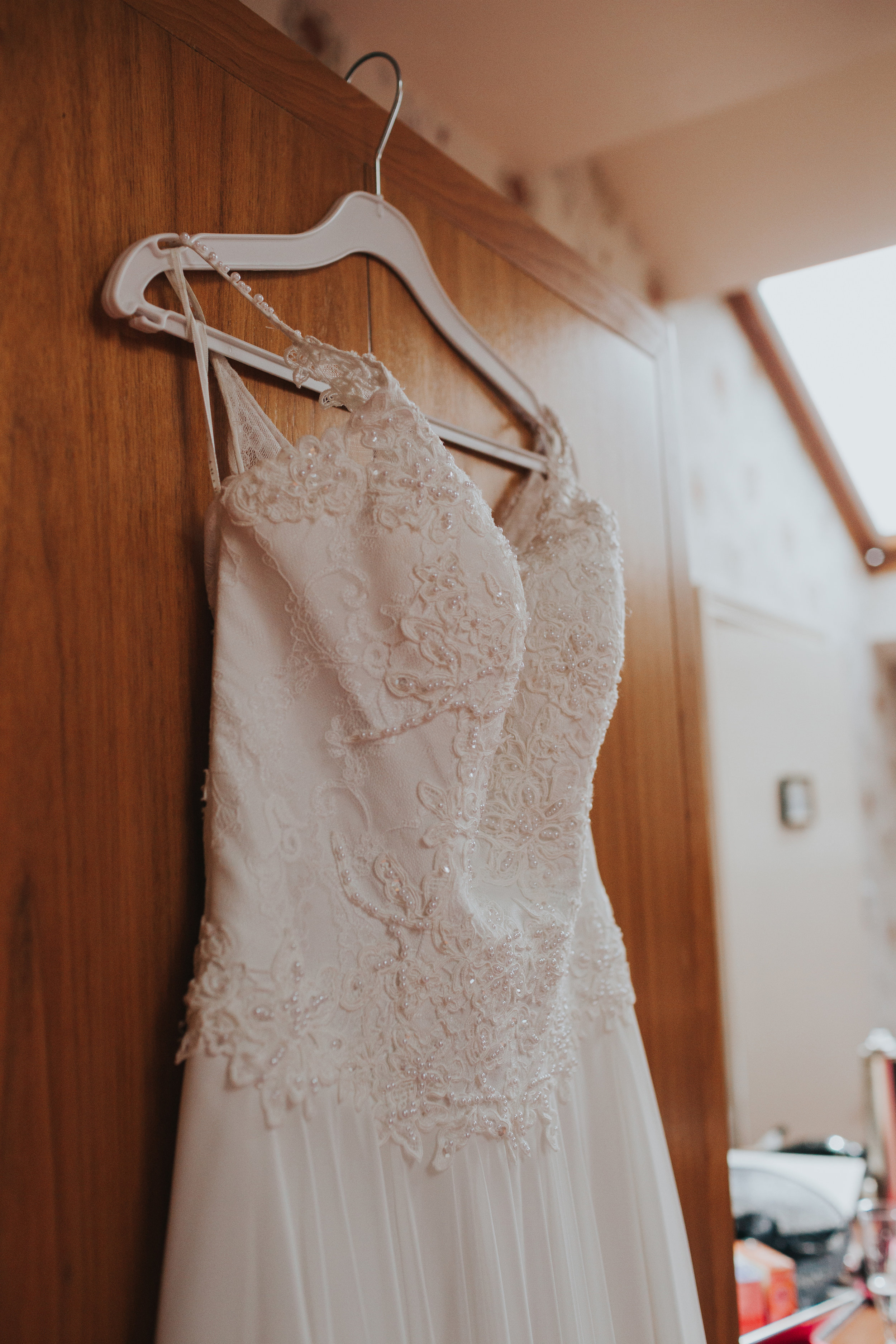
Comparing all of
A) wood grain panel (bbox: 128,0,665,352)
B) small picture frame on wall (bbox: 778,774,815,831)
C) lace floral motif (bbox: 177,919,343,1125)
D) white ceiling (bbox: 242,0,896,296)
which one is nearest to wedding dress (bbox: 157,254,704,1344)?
lace floral motif (bbox: 177,919,343,1125)

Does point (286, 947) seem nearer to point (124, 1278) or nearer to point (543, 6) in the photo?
point (124, 1278)

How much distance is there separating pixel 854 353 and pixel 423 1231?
130 inches

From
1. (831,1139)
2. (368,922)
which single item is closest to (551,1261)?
(368,922)

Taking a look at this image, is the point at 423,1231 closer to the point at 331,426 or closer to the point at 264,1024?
the point at 264,1024

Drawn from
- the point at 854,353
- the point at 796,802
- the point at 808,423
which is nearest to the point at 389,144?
the point at 796,802

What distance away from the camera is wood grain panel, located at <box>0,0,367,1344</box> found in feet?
1.92

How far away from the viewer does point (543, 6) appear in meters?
1.24

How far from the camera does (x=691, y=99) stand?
56.5 inches

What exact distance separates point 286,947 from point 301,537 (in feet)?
0.89

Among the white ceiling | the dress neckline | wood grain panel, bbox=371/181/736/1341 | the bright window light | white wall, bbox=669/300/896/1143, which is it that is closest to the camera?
the dress neckline

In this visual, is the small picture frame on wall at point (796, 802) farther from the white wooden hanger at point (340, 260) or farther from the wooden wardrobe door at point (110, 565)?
the wooden wardrobe door at point (110, 565)

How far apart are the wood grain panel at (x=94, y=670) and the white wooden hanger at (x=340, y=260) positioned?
21 mm

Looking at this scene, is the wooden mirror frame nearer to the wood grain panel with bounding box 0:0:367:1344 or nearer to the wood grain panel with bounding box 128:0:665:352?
the wood grain panel with bounding box 128:0:665:352

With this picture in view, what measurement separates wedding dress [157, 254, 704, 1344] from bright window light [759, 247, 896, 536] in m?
2.61
